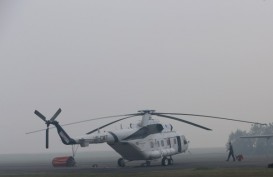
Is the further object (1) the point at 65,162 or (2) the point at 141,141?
(1) the point at 65,162

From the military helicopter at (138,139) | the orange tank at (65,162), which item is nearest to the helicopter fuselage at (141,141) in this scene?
the military helicopter at (138,139)

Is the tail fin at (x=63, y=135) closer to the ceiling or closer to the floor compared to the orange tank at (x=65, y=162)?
closer to the ceiling

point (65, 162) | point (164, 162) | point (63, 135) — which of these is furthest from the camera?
point (65, 162)

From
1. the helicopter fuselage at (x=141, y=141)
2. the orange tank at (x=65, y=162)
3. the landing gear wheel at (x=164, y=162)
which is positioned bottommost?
the landing gear wheel at (x=164, y=162)

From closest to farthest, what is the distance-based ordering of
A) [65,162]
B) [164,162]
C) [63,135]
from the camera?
[63,135] → [164,162] → [65,162]

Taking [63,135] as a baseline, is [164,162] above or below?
below

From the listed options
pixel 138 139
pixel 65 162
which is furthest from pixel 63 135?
pixel 65 162

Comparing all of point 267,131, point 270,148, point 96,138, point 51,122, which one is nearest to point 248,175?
point 96,138

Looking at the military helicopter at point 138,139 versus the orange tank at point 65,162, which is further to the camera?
the orange tank at point 65,162

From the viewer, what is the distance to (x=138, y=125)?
185 feet

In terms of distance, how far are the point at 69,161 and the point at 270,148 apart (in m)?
82.7

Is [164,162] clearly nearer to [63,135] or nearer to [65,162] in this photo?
[63,135]

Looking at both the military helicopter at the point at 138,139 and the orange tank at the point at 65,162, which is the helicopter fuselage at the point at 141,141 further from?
the orange tank at the point at 65,162

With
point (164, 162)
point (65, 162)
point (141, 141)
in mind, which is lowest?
point (164, 162)
